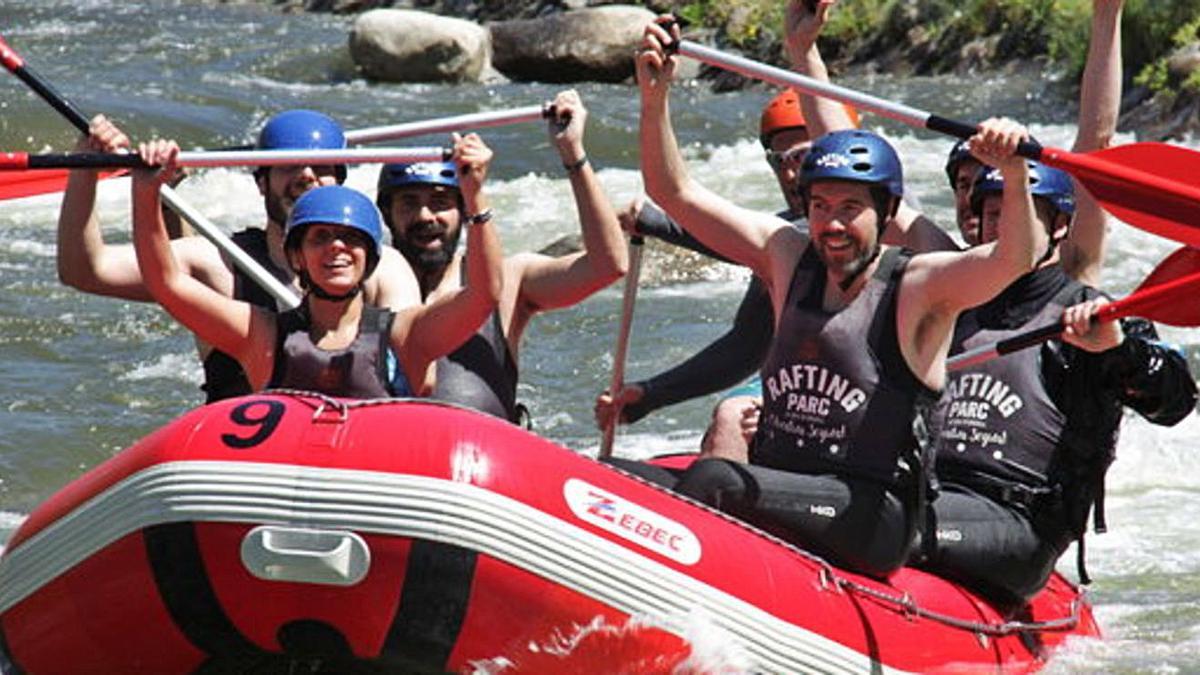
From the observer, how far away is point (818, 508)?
5.79m

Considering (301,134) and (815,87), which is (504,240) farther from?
(815,87)

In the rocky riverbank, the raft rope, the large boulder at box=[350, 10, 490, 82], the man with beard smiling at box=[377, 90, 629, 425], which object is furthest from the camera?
the large boulder at box=[350, 10, 490, 82]

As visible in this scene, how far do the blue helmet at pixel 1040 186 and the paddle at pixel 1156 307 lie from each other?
35cm

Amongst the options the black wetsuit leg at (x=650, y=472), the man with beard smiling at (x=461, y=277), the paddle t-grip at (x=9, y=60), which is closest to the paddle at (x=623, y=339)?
the man with beard smiling at (x=461, y=277)

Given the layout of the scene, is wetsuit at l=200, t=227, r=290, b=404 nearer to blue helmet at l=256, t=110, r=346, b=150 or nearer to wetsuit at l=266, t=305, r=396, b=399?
blue helmet at l=256, t=110, r=346, b=150

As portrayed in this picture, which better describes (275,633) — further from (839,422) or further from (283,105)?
(283,105)

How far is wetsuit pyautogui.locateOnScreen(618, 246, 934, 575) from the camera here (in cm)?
581

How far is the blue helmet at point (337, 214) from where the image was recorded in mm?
5562

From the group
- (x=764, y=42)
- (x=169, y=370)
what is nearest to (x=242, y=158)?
(x=169, y=370)

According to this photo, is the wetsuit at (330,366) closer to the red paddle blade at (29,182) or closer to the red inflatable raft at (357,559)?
the red inflatable raft at (357,559)

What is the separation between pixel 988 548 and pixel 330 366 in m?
1.93

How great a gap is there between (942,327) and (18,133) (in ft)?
41.0

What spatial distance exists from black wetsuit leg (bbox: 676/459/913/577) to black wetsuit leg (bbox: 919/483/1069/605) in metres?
0.40

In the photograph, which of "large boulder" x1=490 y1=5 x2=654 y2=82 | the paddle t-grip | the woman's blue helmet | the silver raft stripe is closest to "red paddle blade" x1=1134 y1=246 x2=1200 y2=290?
the silver raft stripe
